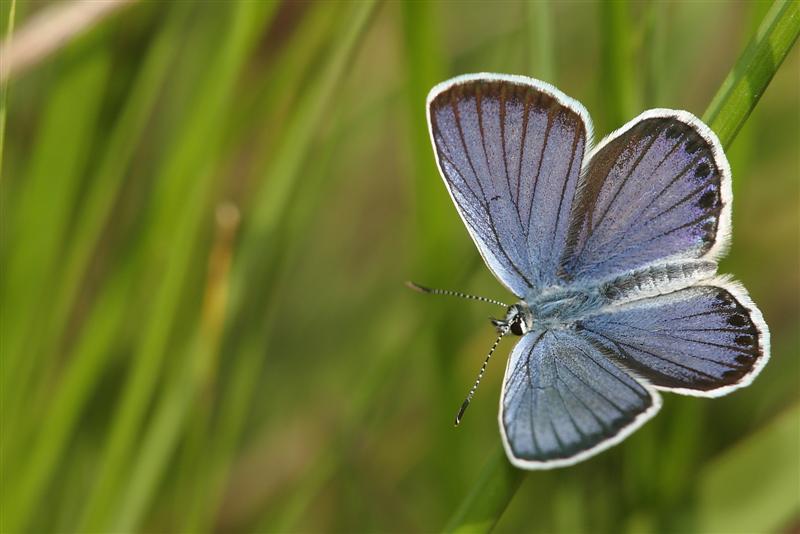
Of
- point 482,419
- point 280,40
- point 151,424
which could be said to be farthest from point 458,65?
point 151,424

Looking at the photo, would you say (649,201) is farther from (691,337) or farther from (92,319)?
(92,319)

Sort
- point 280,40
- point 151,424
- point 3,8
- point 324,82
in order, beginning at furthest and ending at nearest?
point 280,40
point 151,424
point 324,82
point 3,8

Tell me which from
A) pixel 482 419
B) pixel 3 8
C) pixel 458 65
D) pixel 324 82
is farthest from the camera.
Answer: pixel 458 65

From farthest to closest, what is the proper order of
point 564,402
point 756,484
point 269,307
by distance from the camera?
point 269,307, point 756,484, point 564,402

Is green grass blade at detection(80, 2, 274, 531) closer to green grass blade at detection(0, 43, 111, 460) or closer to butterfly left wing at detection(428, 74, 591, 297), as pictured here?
green grass blade at detection(0, 43, 111, 460)

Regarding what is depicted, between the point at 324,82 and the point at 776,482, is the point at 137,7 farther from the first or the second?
the point at 776,482

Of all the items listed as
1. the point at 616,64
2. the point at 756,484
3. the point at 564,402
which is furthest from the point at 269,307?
the point at 756,484

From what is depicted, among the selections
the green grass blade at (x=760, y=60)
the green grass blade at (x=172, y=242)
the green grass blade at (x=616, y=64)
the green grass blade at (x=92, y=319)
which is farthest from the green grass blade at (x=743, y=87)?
the green grass blade at (x=92, y=319)

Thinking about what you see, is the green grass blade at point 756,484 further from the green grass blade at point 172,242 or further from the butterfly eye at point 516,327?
the green grass blade at point 172,242
